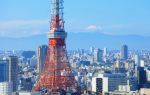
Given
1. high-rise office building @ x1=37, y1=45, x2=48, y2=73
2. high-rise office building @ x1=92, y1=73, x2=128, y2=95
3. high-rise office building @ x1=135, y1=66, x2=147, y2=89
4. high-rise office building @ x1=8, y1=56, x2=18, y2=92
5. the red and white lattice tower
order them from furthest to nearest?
high-rise office building @ x1=37, y1=45, x2=48, y2=73 < high-rise office building @ x1=135, y1=66, x2=147, y2=89 < high-rise office building @ x1=8, y1=56, x2=18, y2=92 < high-rise office building @ x1=92, y1=73, x2=128, y2=95 < the red and white lattice tower

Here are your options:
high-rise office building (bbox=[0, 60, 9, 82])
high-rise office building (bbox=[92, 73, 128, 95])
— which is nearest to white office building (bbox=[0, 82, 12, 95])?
high-rise office building (bbox=[92, 73, 128, 95])

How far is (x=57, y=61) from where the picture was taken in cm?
2708

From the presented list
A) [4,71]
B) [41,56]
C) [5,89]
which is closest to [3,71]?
[4,71]

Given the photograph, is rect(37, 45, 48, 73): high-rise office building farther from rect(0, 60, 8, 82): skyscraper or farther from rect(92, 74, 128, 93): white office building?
rect(92, 74, 128, 93): white office building

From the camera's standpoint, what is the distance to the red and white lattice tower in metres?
26.5

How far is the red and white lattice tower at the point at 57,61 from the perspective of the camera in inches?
1041

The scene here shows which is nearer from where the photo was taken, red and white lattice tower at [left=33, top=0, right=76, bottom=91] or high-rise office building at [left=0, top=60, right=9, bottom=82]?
red and white lattice tower at [left=33, top=0, right=76, bottom=91]

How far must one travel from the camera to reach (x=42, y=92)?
82.6ft

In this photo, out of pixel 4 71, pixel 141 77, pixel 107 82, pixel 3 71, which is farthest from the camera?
pixel 141 77

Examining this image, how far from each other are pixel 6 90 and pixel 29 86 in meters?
6.49

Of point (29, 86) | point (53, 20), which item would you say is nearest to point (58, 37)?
point (53, 20)

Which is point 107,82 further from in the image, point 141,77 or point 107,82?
point 141,77

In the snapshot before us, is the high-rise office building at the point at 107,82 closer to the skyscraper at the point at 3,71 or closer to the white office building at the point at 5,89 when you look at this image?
the white office building at the point at 5,89

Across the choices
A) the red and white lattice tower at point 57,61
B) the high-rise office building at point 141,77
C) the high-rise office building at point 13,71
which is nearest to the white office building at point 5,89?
the red and white lattice tower at point 57,61
